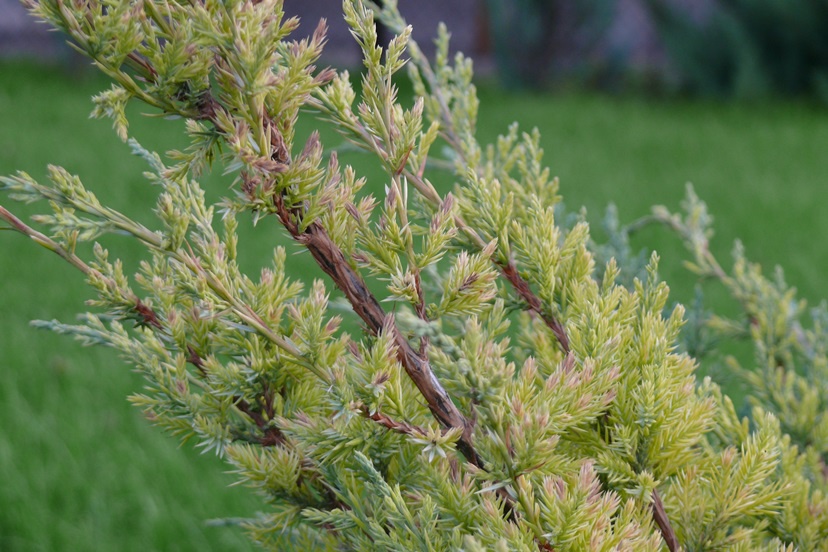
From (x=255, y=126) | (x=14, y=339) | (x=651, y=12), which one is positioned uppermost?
(x=255, y=126)

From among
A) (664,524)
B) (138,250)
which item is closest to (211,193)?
(138,250)

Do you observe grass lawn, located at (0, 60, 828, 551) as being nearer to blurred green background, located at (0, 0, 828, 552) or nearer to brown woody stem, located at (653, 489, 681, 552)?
blurred green background, located at (0, 0, 828, 552)

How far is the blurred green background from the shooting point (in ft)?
10.3

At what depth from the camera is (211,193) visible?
716 centimetres

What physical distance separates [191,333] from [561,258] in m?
0.55

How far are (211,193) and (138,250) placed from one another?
125 cm

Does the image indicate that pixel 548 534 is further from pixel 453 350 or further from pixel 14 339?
pixel 14 339

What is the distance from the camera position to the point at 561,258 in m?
1.24

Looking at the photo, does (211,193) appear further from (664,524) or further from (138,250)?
(664,524)

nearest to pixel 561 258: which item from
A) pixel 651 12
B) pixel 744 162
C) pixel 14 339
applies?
pixel 14 339

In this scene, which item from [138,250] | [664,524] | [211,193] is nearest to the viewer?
[664,524]

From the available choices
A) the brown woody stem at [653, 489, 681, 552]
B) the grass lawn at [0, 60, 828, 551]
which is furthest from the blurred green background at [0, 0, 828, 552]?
the brown woody stem at [653, 489, 681, 552]

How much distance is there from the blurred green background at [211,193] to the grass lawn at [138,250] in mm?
11

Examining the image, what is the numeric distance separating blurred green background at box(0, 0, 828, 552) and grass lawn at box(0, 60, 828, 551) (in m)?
0.01
